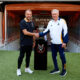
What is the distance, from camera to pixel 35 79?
5934 mm

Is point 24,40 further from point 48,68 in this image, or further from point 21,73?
point 48,68

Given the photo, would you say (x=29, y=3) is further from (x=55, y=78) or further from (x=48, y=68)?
(x=55, y=78)

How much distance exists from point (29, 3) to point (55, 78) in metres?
14.8

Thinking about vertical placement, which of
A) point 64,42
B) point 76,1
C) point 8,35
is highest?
point 76,1

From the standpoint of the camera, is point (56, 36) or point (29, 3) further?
point (29, 3)

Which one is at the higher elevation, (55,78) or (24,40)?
(24,40)

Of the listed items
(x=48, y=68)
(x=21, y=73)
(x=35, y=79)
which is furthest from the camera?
(x=48, y=68)

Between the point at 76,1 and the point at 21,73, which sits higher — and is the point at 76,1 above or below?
above

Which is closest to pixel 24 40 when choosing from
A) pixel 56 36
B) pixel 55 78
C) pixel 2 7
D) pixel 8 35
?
pixel 56 36

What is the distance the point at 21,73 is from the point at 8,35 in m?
13.9

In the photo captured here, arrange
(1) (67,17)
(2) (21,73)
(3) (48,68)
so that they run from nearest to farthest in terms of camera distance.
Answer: (2) (21,73) → (3) (48,68) → (1) (67,17)

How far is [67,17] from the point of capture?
2647 cm

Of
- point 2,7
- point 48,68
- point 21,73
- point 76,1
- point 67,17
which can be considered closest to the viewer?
point 21,73

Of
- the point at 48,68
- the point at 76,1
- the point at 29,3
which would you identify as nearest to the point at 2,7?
the point at 29,3
